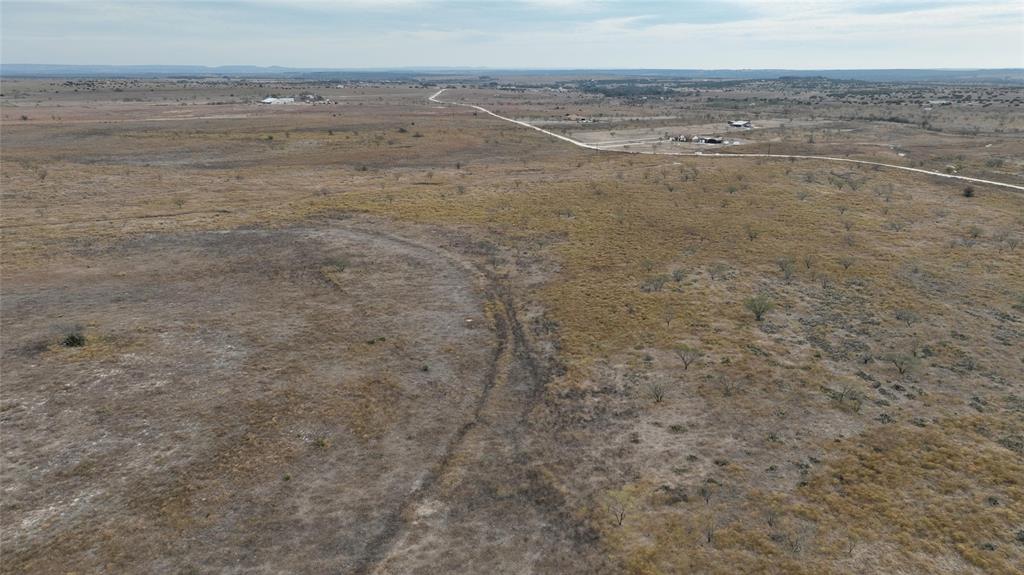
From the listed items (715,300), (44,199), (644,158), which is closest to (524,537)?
(715,300)

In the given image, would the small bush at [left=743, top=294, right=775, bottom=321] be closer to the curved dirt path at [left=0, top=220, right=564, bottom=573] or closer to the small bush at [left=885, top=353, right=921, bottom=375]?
the small bush at [left=885, top=353, right=921, bottom=375]

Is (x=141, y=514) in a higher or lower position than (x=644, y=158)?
lower

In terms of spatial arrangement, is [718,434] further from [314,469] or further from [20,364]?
[20,364]

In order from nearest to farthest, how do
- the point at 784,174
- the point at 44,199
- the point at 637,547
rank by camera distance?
1. the point at 637,547
2. the point at 44,199
3. the point at 784,174

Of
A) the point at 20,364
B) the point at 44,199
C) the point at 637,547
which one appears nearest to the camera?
the point at 637,547

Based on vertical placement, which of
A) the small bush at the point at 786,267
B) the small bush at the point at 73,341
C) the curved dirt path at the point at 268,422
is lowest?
the curved dirt path at the point at 268,422

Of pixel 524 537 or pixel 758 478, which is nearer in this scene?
pixel 524 537

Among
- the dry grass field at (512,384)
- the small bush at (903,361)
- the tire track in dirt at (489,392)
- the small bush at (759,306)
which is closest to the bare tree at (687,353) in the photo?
the dry grass field at (512,384)

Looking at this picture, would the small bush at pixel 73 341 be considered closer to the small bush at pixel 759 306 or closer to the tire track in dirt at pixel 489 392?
the tire track in dirt at pixel 489 392

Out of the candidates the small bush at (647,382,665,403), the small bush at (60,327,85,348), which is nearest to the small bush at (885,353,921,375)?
the small bush at (647,382,665,403)

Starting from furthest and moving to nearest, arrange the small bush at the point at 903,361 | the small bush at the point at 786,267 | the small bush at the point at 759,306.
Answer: the small bush at the point at 786,267, the small bush at the point at 759,306, the small bush at the point at 903,361
